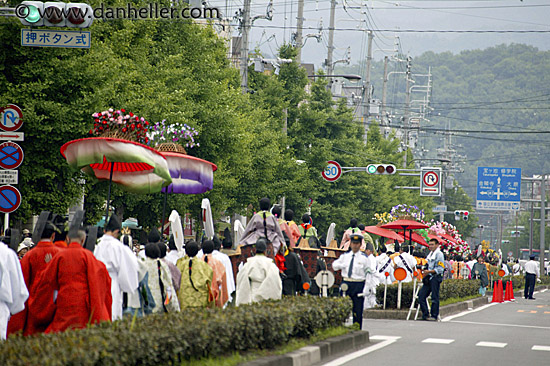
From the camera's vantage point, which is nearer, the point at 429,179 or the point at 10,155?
the point at 10,155

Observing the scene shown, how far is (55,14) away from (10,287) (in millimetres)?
8208

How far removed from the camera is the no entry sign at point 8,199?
15677 mm

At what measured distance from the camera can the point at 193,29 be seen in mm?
31359

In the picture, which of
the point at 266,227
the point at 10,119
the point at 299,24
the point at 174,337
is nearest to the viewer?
the point at 174,337

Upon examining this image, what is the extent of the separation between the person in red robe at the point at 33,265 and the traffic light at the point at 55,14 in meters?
7.09

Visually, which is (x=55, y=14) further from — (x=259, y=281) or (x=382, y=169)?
(x=382, y=169)

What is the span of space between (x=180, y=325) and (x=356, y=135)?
47.0 meters

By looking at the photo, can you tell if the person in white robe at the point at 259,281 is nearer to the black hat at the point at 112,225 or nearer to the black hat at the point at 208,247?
the black hat at the point at 208,247

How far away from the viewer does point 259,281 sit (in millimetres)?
12602

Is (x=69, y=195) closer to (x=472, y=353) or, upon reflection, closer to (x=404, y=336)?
(x=404, y=336)

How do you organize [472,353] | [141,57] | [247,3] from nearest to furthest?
[472,353] → [141,57] → [247,3]

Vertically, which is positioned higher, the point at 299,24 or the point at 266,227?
the point at 299,24

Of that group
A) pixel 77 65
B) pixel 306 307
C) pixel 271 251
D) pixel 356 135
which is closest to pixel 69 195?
pixel 77 65

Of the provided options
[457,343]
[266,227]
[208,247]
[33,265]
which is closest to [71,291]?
[33,265]
